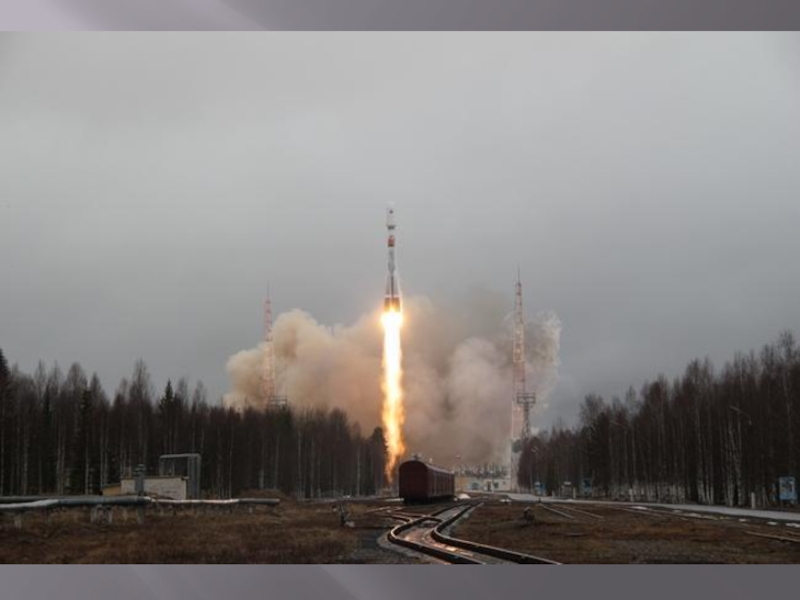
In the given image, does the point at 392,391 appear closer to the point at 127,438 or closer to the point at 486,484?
the point at 127,438

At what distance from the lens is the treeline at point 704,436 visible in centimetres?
6022

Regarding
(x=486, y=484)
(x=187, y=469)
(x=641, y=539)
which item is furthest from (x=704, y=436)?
(x=486, y=484)

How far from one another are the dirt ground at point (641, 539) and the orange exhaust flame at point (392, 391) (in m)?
26.1

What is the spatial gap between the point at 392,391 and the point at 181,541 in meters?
47.2

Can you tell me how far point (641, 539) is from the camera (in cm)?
2756

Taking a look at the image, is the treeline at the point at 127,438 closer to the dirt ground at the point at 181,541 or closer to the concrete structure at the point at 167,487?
the concrete structure at the point at 167,487

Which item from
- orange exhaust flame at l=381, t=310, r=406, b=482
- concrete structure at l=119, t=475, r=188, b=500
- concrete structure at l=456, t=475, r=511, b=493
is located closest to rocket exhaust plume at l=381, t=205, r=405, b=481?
orange exhaust flame at l=381, t=310, r=406, b=482

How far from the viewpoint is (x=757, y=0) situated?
62.3ft

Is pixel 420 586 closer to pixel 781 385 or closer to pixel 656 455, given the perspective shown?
pixel 781 385

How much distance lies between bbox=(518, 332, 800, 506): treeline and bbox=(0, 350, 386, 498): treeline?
81.0 ft

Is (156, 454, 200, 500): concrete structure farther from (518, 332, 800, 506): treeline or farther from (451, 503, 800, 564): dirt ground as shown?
(518, 332, 800, 506): treeline

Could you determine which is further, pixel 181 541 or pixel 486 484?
pixel 486 484

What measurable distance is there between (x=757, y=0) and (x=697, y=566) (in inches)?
461

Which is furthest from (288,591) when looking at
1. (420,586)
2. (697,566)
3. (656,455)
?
(656,455)
